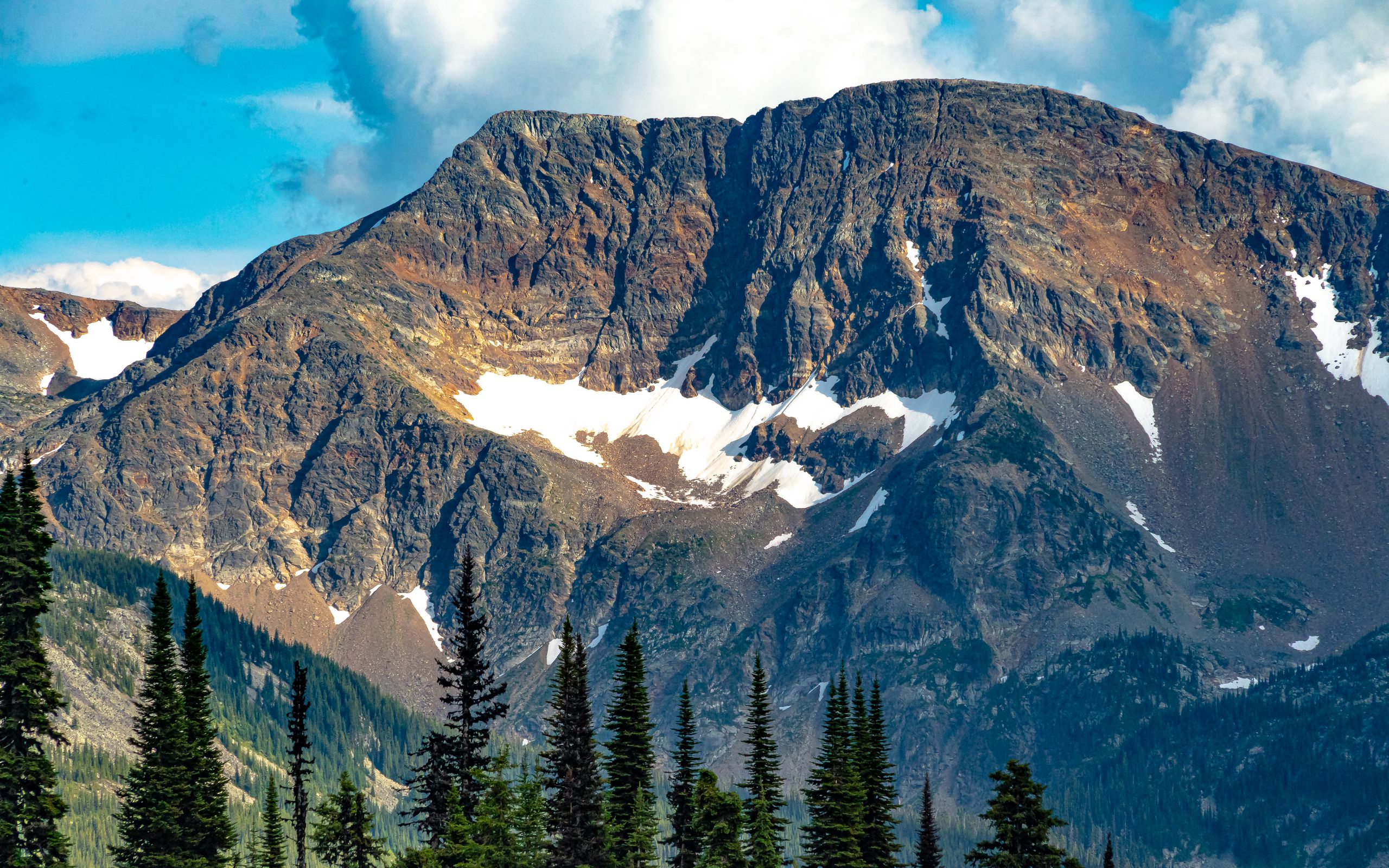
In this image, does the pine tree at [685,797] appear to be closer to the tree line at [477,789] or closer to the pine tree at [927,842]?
the tree line at [477,789]

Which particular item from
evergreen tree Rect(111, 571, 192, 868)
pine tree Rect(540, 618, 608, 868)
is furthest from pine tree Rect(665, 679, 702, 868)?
evergreen tree Rect(111, 571, 192, 868)

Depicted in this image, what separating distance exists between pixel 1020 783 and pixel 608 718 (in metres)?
28.3

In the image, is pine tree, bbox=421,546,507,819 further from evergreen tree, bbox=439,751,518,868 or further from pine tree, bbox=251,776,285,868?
pine tree, bbox=251,776,285,868

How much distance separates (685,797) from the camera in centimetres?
8869

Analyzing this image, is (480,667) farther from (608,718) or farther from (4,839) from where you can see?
(4,839)

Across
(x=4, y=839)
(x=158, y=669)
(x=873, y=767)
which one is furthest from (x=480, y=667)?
(x=873, y=767)

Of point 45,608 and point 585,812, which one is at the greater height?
point 45,608

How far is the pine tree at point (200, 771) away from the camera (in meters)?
74.9

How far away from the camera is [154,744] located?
74312 mm

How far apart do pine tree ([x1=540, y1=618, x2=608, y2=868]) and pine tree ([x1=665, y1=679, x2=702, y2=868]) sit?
6002mm

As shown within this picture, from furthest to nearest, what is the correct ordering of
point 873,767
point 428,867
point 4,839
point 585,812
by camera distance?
point 873,767 → point 585,812 → point 428,867 → point 4,839

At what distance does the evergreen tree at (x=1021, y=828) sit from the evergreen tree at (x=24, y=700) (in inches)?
1498

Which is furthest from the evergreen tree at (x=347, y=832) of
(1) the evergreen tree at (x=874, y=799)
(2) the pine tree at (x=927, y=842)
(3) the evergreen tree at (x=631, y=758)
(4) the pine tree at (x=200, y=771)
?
(2) the pine tree at (x=927, y=842)

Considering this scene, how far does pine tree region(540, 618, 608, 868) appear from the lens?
78812 millimetres
